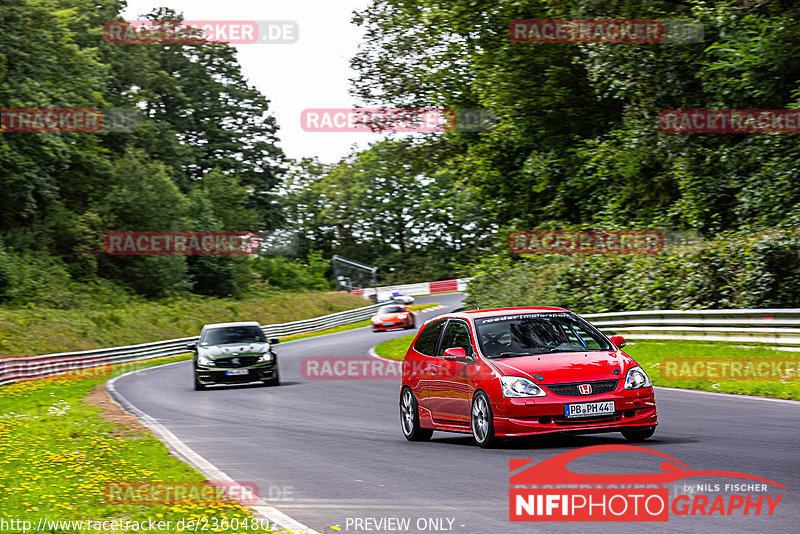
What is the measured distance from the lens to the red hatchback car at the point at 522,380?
9.88m

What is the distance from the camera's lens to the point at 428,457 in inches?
406

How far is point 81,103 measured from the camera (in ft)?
182

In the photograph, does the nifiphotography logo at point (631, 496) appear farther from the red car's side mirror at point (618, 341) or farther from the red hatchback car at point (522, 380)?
the red car's side mirror at point (618, 341)

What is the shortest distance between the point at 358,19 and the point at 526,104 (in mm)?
11804

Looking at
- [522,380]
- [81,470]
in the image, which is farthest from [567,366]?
[81,470]

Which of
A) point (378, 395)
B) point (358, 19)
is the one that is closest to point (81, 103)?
point (358, 19)

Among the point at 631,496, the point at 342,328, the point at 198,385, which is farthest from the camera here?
the point at 342,328

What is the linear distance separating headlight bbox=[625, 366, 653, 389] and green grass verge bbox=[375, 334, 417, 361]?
2071cm

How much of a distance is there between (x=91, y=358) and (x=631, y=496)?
33658 mm

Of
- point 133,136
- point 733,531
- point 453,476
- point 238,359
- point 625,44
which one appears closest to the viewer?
point 733,531

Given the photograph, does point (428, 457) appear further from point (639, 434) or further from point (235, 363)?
point (235, 363)

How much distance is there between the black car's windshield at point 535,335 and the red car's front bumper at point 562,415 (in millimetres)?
793

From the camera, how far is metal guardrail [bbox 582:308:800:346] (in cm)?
1869

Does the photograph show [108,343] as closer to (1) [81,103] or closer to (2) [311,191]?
(1) [81,103]
